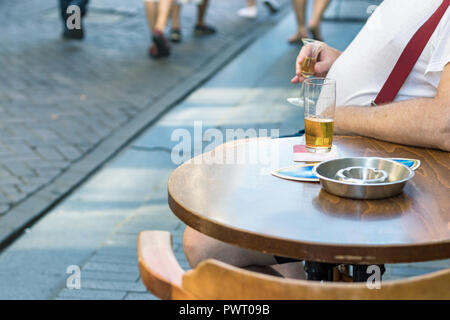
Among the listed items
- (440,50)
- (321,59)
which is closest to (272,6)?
(321,59)

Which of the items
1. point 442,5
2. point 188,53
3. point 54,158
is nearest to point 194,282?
point 442,5

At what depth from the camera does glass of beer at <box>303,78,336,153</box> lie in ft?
6.35

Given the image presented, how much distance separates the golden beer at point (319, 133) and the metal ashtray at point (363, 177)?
0.19 meters

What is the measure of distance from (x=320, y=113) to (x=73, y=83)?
477 centimetres

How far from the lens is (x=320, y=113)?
76.4 inches

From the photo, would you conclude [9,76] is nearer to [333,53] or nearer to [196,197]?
[333,53]

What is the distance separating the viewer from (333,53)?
2.35 meters

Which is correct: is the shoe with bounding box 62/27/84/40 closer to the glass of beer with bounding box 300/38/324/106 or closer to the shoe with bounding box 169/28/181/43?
the shoe with bounding box 169/28/181/43

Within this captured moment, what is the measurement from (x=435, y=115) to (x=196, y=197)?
0.71 meters

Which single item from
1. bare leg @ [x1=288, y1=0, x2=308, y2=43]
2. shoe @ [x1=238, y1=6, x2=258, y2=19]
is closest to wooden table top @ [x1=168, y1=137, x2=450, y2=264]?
bare leg @ [x1=288, y1=0, x2=308, y2=43]

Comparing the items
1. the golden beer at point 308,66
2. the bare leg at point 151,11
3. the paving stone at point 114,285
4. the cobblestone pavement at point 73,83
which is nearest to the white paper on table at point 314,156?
the golden beer at point 308,66

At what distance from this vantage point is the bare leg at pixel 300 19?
7.66 metres

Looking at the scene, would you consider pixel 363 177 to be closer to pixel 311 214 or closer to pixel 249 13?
pixel 311 214

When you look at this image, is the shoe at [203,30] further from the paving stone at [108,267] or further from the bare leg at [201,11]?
the paving stone at [108,267]
